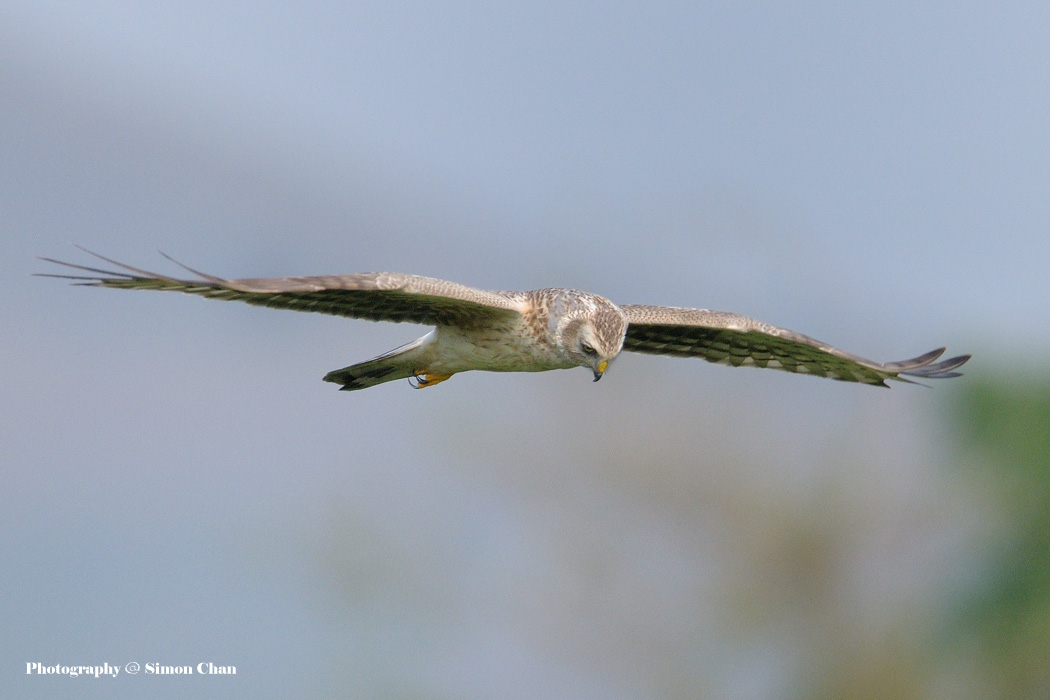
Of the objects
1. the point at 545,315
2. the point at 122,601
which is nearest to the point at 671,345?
the point at 545,315

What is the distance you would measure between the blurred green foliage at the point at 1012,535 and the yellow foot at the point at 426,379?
19402mm

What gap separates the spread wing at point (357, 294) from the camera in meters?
5.92

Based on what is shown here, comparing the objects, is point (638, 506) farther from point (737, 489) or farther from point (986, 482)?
point (986, 482)

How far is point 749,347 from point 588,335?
6.70ft

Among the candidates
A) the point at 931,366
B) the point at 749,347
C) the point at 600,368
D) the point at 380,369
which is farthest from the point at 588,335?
the point at 931,366

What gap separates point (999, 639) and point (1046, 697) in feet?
4.58

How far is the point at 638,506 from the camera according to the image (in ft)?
83.5

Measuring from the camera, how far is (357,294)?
22.9 ft

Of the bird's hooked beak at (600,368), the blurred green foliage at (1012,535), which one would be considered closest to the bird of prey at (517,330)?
the bird's hooked beak at (600,368)

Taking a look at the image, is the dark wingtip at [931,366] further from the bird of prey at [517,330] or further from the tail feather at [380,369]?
the tail feather at [380,369]

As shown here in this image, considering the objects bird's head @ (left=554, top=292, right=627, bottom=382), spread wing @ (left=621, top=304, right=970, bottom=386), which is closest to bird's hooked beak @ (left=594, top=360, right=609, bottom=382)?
bird's head @ (left=554, top=292, right=627, bottom=382)

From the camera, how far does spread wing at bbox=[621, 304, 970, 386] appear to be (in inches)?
332

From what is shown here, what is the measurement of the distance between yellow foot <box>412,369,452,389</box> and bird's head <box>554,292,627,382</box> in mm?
924

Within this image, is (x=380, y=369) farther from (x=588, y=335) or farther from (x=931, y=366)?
(x=931, y=366)
